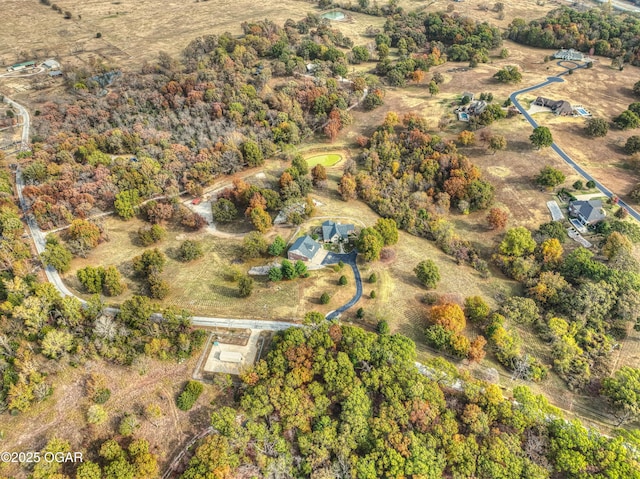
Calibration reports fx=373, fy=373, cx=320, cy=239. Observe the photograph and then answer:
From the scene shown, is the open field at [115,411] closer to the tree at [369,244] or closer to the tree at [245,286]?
the tree at [245,286]

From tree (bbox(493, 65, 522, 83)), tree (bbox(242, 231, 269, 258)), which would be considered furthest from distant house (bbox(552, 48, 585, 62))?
tree (bbox(242, 231, 269, 258))

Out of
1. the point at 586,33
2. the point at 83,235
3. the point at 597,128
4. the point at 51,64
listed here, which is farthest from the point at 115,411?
the point at 586,33

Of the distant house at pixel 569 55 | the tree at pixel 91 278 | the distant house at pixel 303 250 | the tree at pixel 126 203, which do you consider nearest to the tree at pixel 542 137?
the distant house at pixel 303 250

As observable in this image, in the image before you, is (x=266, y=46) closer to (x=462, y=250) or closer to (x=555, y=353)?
(x=462, y=250)

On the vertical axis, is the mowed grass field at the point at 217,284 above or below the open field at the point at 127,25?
below

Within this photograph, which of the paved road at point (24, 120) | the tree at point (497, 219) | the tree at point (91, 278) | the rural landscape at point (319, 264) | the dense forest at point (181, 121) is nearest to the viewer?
the rural landscape at point (319, 264)

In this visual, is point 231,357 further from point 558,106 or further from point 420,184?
point 558,106

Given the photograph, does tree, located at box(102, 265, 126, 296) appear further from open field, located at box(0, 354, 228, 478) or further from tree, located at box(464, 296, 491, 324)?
tree, located at box(464, 296, 491, 324)
